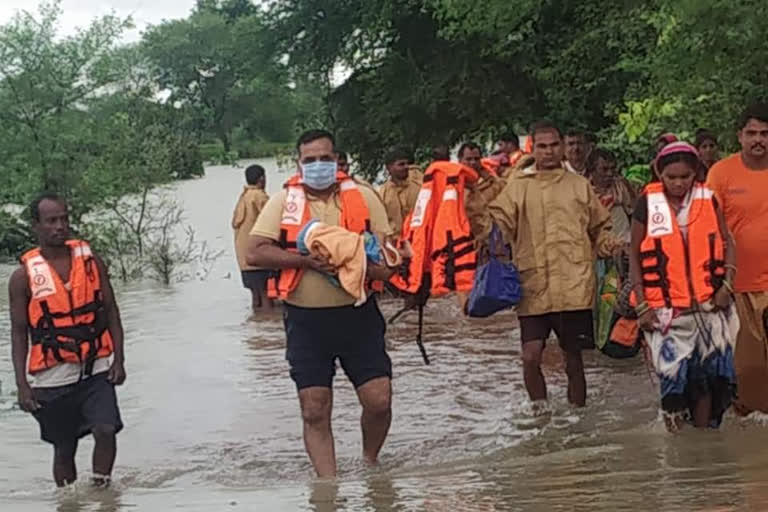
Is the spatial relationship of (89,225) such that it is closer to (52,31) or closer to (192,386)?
(52,31)

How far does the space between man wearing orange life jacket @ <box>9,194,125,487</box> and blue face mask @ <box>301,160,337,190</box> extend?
122 cm

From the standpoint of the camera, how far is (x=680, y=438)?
733 centimetres

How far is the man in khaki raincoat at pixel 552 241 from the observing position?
830 centimetres

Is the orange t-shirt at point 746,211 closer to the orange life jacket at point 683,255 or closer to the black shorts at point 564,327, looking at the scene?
the orange life jacket at point 683,255

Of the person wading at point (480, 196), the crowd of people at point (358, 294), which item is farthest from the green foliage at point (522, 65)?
the crowd of people at point (358, 294)

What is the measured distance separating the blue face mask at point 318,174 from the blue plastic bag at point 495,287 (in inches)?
58.3

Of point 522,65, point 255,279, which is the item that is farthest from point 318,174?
point 522,65

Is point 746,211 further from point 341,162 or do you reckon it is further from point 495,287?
point 341,162

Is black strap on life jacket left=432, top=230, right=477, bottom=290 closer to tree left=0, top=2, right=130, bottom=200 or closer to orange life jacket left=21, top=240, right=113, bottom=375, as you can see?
orange life jacket left=21, top=240, right=113, bottom=375

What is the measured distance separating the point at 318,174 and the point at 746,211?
2306 millimetres

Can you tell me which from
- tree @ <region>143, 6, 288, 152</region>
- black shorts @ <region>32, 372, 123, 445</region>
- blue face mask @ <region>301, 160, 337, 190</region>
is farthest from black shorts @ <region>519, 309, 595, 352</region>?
tree @ <region>143, 6, 288, 152</region>

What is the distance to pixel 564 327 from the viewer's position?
8391 millimetres

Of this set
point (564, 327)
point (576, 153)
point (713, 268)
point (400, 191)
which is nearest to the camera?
point (713, 268)

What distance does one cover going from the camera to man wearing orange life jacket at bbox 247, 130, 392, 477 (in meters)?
6.87
